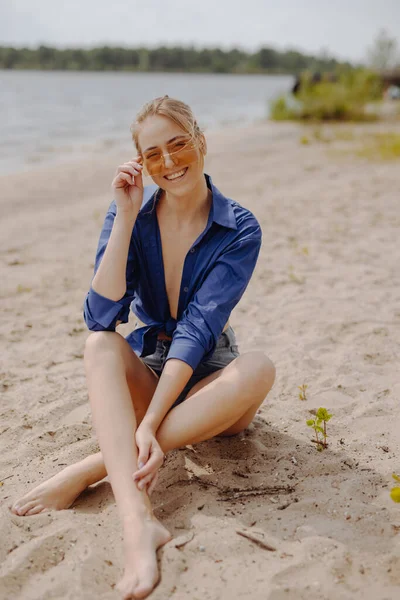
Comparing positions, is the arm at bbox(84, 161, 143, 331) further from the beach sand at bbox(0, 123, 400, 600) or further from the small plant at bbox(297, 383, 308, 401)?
the small plant at bbox(297, 383, 308, 401)

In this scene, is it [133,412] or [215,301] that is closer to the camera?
[133,412]

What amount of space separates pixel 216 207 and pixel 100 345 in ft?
2.55

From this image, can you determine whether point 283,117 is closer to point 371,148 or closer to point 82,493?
point 371,148

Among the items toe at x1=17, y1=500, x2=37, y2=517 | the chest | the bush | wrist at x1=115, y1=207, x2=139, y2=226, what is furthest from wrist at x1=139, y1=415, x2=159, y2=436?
the bush

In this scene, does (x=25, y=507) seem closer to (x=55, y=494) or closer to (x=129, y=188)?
(x=55, y=494)

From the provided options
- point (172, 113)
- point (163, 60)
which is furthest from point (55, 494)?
point (163, 60)

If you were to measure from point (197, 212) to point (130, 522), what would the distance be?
137 cm

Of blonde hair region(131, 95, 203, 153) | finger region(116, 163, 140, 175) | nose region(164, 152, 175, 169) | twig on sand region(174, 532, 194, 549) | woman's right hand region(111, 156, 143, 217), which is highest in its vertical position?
blonde hair region(131, 95, 203, 153)

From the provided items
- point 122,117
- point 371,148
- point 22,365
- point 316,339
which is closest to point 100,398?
point 22,365

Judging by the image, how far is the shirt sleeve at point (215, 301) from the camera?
2.44 meters

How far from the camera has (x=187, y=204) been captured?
9.02 ft

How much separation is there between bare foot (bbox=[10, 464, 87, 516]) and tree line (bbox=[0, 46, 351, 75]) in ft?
260

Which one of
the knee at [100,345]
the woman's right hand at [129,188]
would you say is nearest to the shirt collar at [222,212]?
the woman's right hand at [129,188]

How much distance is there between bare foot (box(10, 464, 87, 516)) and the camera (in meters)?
2.27
